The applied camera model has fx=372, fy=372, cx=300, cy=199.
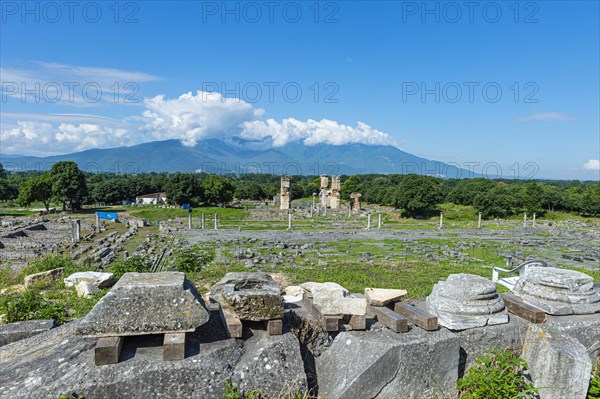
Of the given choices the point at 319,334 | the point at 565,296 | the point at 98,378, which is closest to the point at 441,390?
the point at 319,334

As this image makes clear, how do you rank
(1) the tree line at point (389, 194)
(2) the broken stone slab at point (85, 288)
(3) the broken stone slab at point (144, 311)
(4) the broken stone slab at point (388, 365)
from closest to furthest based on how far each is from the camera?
(3) the broken stone slab at point (144, 311) → (4) the broken stone slab at point (388, 365) → (2) the broken stone slab at point (85, 288) → (1) the tree line at point (389, 194)

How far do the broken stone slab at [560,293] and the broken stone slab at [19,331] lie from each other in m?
6.22

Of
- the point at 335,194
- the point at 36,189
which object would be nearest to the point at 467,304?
the point at 335,194

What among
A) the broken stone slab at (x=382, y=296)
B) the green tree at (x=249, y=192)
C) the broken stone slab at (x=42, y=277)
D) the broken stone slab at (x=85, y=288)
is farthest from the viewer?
the green tree at (x=249, y=192)

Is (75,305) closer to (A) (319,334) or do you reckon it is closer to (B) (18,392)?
(B) (18,392)

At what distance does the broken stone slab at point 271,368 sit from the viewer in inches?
133

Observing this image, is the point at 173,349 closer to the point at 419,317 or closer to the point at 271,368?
the point at 271,368

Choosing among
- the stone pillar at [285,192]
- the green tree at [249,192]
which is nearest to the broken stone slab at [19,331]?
the stone pillar at [285,192]

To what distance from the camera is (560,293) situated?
4938 millimetres

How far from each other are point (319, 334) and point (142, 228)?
36.6m

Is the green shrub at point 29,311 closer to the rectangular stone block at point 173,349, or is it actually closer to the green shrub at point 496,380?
the rectangular stone block at point 173,349

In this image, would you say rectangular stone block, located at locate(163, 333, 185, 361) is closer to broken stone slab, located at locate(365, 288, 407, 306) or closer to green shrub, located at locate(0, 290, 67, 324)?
broken stone slab, located at locate(365, 288, 407, 306)

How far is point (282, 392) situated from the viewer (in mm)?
3416

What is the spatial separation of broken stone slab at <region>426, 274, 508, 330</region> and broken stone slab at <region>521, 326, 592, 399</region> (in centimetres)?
52
